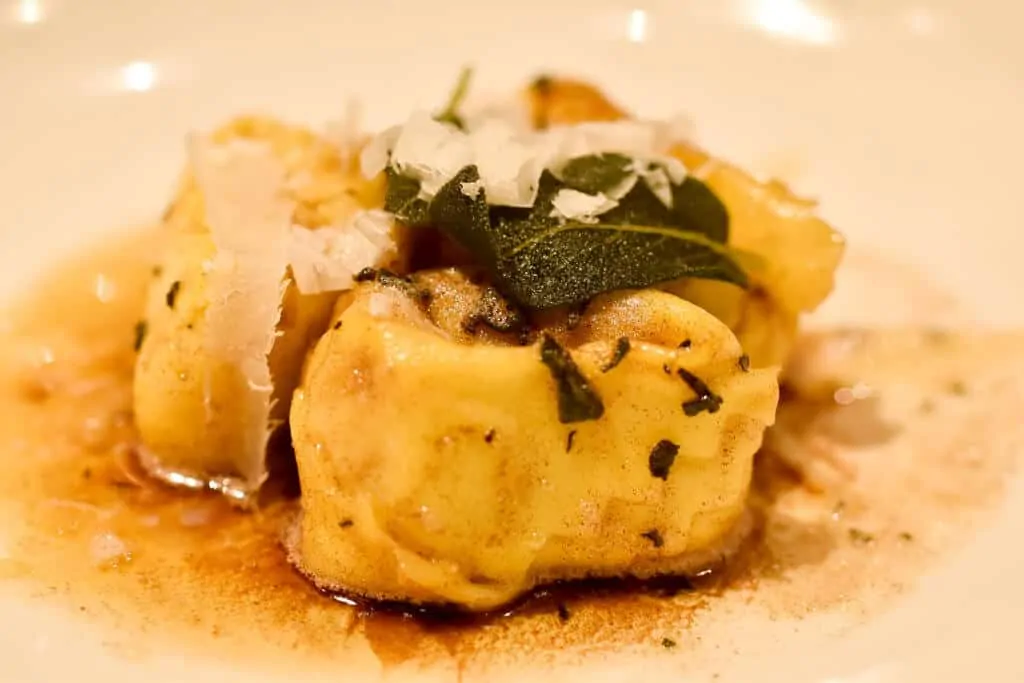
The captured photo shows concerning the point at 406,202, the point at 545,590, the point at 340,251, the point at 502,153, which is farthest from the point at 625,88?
the point at 545,590

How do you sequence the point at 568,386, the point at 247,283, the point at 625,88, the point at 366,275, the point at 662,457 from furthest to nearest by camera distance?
the point at 625,88 < the point at 247,283 < the point at 366,275 < the point at 662,457 < the point at 568,386

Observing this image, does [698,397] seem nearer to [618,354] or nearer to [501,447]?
[618,354]

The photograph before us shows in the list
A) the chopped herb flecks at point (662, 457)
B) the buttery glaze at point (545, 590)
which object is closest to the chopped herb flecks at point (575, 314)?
the chopped herb flecks at point (662, 457)

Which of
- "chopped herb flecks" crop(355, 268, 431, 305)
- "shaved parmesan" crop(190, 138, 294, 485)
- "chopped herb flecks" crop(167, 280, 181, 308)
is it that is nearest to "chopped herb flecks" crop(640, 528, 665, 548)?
"chopped herb flecks" crop(355, 268, 431, 305)

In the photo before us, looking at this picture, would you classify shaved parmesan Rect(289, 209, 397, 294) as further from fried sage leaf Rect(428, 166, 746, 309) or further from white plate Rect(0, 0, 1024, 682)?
white plate Rect(0, 0, 1024, 682)

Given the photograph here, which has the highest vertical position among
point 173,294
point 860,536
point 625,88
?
point 173,294

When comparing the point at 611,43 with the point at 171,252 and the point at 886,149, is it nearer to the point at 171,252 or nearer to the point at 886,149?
the point at 886,149

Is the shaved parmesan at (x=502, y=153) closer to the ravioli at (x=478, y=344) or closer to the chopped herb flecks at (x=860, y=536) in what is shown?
the ravioli at (x=478, y=344)

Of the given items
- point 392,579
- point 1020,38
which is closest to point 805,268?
point 392,579
